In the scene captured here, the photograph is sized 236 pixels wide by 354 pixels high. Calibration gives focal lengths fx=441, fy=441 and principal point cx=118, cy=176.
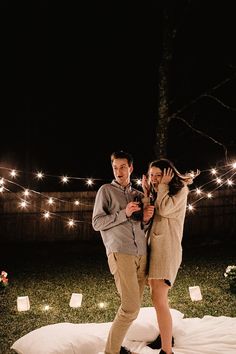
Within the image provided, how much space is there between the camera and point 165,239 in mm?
3822

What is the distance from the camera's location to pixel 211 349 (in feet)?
13.9

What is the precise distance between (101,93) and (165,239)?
10779 millimetres

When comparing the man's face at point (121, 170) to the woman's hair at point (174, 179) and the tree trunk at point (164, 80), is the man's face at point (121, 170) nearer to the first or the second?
the woman's hair at point (174, 179)

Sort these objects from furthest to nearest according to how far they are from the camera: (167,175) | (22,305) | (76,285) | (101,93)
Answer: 1. (101,93)
2. (76,285)
3. (22,305)
4. (167,175)

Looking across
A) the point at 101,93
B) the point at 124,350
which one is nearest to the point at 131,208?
the point at 124,350

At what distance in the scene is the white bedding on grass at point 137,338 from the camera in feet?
13.6

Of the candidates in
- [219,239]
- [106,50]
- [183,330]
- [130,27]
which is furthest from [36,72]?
[183,330]

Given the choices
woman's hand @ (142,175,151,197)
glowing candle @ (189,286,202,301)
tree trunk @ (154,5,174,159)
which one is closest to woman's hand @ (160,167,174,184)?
woman's hand @ (142,175,151,197)

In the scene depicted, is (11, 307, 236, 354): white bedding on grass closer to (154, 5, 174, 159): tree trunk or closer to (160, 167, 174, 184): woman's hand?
(160, 167, 174, 184): woman's hand

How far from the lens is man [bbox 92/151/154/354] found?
369 cm

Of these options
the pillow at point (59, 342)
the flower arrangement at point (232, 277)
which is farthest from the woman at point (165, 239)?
the flower arrangement at point (232, 277)

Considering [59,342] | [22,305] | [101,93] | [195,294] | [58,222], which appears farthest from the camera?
[101,93]

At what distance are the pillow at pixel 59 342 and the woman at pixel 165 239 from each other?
713 mm

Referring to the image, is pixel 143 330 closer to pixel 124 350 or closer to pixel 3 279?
pixel 124 350
